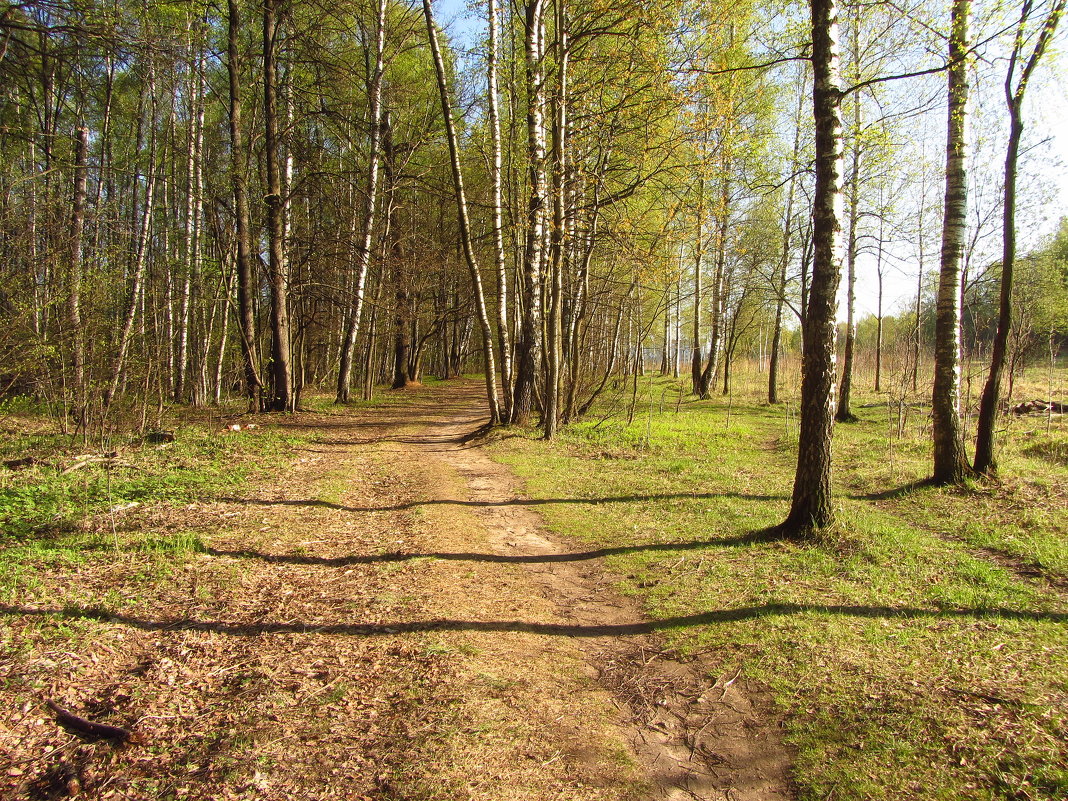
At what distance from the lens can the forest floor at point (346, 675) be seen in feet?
9.16

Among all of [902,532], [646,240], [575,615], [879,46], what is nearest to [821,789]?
[575,615]

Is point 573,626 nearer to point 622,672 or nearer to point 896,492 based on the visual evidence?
point 622,672

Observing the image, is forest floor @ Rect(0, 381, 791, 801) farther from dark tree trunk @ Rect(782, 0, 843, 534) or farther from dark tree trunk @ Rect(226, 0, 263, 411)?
dark tree trunk @ Rect(226, 0, 263, 411)

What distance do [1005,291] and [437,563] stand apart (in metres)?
8.12

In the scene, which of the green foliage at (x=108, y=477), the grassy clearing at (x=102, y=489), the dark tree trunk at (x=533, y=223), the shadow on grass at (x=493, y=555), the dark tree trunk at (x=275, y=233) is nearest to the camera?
the grassy clearing at (x=102, y=489)

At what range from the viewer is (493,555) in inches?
232

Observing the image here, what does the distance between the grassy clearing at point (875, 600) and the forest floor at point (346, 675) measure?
36 cm

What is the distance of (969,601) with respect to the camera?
455cm

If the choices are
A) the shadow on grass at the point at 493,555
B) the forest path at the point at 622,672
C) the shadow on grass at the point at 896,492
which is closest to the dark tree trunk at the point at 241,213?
the forest path at the point at 622,672

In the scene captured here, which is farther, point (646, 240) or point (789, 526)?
point (646, 240)

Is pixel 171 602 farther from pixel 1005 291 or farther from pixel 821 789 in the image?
pixel 1005 291

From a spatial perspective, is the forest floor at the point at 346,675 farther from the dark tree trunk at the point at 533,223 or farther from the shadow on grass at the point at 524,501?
the dark tree trunk at the point at 533,223

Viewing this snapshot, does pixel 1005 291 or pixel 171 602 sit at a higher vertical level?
pixel 1005 291

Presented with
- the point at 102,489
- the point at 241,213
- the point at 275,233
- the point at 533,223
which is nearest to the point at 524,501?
the point at 102,489
